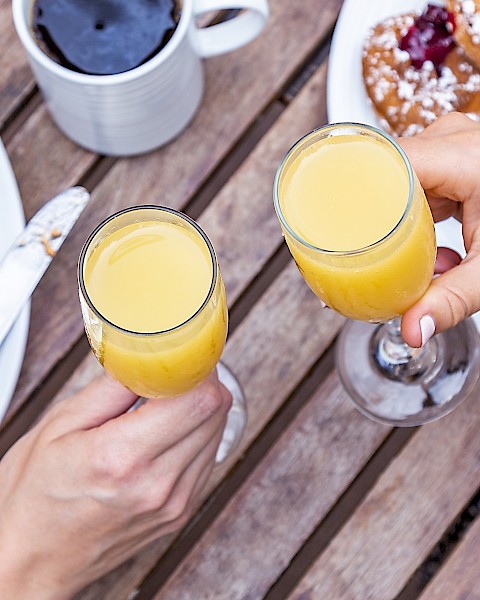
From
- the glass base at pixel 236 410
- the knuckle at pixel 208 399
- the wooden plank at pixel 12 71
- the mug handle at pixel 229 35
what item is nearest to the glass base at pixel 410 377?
A: the glass base at pixel 236 410

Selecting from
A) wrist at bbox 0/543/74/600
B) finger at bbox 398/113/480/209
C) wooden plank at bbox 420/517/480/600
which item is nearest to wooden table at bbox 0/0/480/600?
wooden plank at bbox 420/517/480/600

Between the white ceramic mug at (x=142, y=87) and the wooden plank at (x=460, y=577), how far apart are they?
576 mm

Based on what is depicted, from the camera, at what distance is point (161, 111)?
102cm

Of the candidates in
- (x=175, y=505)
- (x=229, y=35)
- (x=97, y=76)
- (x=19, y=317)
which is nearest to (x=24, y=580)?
(x=175, y=505)

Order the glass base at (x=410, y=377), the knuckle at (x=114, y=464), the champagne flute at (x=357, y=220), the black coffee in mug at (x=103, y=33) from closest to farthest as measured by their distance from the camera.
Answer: the champagne flute at (x=357, y=220)
the knuckle at (x=114, y=464)
the black coffee in mug at (x=103, y=33)
the glass base at (x=410, y=377)

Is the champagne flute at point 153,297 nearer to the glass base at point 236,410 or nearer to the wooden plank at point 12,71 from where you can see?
the glass base at point 236,410

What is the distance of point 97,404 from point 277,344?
0.25m

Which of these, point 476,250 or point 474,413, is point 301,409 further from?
point 476,250

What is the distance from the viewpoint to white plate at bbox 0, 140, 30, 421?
1007mm

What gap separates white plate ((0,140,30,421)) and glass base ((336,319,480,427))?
0.36m

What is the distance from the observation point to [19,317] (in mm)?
1010

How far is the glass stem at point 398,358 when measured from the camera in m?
1.09

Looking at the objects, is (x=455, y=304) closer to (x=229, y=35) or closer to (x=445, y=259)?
(x=445, y=259)

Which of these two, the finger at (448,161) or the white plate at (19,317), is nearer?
the finger at (448,161)
